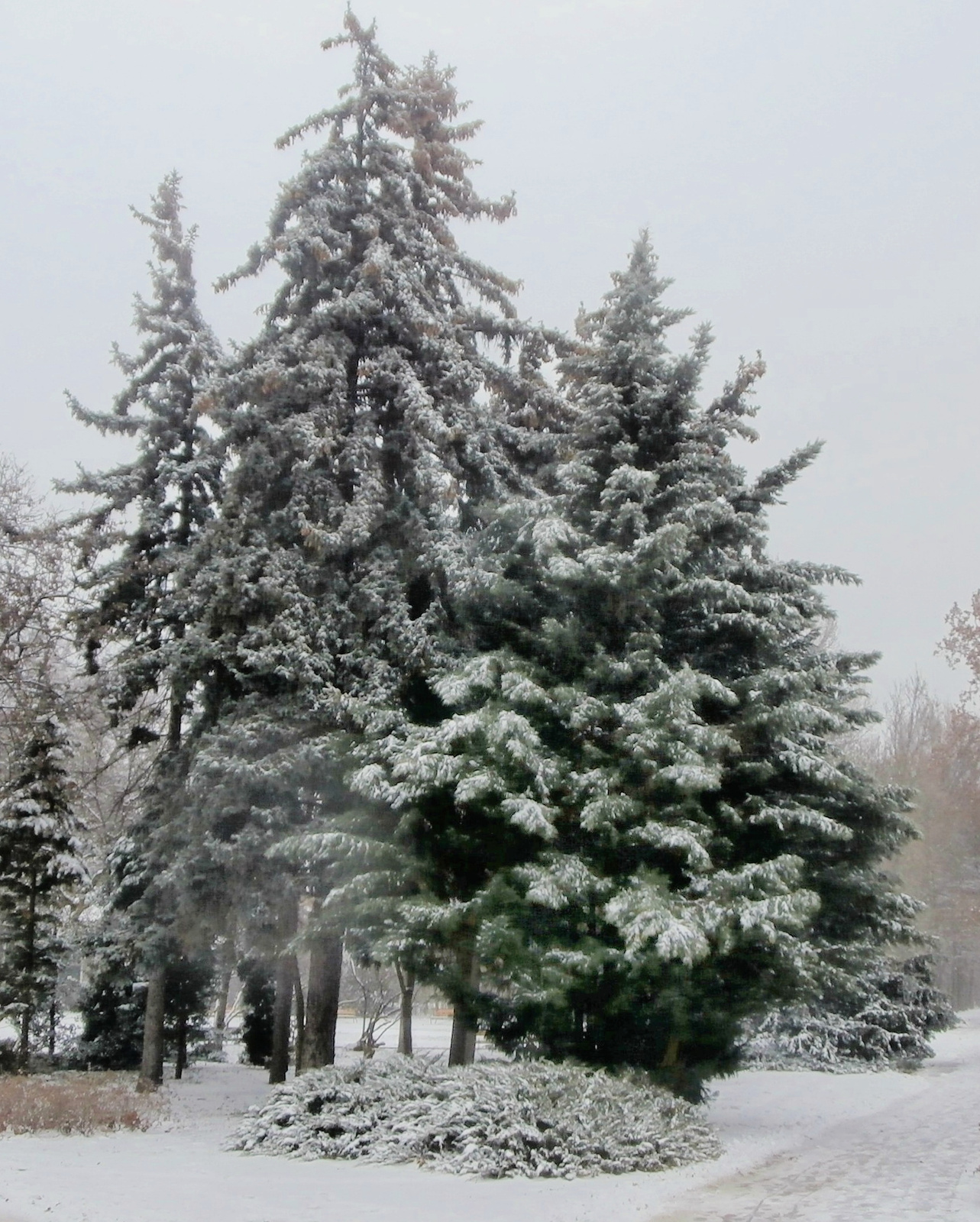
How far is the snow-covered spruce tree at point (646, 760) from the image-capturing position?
41.9 feet

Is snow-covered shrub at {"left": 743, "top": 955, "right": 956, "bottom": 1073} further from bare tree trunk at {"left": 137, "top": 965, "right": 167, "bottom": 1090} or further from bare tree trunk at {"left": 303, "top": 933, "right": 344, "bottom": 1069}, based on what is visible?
bare tree trunk at {"left": 137, "top": 965, "right": 167, "bottom": 1090}

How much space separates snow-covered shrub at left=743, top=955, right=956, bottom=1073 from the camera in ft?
78.6

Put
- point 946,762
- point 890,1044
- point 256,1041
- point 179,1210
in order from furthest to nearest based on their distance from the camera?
1. point 946,762
2. point 256,1041
3. point 890,1044
4. point 179,1210

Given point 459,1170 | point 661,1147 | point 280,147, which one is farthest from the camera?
point 280,147

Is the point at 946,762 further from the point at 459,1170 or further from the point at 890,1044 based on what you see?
the point at 459,1170

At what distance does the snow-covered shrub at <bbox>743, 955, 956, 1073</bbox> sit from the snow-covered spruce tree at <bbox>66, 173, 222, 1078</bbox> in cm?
1349

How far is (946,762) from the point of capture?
33000mm

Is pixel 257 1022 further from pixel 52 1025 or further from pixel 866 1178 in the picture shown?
pixel 866 1178

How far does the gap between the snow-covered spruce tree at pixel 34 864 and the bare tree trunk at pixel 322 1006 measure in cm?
686

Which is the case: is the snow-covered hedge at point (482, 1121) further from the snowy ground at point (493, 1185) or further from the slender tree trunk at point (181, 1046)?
the slender tree trunk at point (181, 1046)

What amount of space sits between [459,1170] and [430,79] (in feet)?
57.3

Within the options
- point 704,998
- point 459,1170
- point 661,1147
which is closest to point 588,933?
point 704,998

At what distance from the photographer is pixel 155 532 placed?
784 inches

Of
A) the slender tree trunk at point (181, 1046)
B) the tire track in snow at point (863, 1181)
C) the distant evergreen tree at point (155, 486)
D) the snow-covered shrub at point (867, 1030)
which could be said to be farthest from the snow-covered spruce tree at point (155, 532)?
the snow-covered shrub at point (867, 1030)
